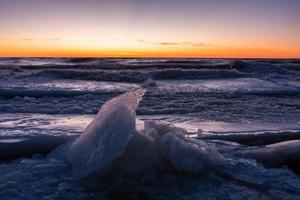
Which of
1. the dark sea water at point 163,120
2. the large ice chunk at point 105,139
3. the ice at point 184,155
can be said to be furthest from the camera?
the ice at point 184,155

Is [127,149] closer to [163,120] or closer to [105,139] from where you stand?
[105,139]

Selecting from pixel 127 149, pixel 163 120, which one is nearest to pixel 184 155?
pixel 127 149

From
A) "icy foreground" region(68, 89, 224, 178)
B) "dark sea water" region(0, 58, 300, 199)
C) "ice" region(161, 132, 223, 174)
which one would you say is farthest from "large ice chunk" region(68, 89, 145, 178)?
"ice" region(161, 132, 223, 174)

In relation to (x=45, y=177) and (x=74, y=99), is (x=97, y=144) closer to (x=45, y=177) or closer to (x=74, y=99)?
(x=45, y=177)

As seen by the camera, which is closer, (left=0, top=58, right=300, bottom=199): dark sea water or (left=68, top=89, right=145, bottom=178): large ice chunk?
(left=0, top=58, right=300, bottom=199): dark sea water

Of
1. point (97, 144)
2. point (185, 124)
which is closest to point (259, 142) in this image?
point (185, 124)

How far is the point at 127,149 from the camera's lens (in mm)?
2844

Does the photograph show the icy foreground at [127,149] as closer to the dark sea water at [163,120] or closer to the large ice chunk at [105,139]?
the large ice chunk at [105,139]

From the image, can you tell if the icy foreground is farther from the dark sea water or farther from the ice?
the dark sea water

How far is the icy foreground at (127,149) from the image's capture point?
2680 mm

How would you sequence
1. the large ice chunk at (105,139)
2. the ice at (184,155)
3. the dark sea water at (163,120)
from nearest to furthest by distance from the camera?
the dark sea water at (163,120)
the large ice chunk at (105,139)
the ice at (184,155)

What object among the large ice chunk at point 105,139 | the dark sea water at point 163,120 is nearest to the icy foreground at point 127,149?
the large ice chunk at point 105,139

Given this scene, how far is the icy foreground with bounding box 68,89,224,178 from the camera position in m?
2.68

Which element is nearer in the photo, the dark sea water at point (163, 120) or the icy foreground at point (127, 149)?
the dark sea water at point (163, 120)
